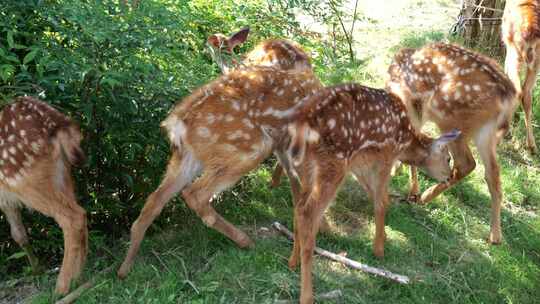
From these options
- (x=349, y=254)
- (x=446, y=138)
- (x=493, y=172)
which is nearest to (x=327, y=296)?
(x=349, y=254)

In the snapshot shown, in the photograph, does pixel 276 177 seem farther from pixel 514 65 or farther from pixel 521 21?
pixel 521 21

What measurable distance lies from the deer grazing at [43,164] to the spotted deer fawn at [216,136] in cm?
41

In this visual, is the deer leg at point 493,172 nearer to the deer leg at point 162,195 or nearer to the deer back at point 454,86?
the deer back at point 454,86

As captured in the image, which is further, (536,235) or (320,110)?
(536,235)

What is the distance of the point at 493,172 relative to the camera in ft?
19.3

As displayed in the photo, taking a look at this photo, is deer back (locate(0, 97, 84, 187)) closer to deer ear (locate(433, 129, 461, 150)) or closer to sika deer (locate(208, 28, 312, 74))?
sika deer (locate(208, 28, 312, 74))

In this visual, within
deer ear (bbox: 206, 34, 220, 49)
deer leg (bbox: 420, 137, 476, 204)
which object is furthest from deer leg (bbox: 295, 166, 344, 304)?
deer ear (bbox: 206, 34, 220, 49)

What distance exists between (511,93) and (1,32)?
399 centimetres

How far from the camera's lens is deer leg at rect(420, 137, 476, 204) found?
19.6 ft

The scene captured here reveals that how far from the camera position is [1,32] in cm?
491

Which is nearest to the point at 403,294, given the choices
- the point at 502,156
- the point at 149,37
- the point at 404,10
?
the point at 149,37

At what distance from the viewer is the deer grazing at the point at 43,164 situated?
4746 millimetres

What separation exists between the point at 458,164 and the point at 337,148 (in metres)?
1.81

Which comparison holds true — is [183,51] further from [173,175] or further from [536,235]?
[536,235]
